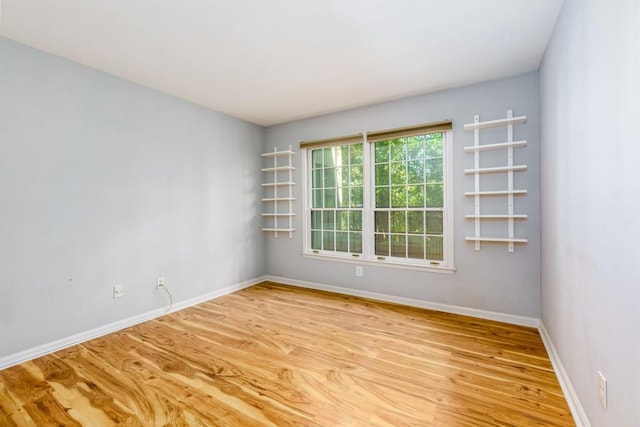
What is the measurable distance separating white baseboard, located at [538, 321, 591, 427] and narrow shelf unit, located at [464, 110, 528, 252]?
930 mm

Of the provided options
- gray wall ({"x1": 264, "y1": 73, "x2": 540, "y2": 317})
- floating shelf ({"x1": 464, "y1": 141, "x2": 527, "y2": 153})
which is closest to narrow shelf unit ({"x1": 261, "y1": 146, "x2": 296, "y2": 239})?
gray wall ({"x1": 264, "y1": 73, "x2": 540, "y2": 317})

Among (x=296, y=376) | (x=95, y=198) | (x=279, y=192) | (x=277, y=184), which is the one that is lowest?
(x=296, y=376)

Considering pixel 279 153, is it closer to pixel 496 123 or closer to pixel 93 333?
pixel 496 123

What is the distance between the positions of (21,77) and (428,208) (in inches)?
156

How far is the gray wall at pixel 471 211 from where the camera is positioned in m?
2.79

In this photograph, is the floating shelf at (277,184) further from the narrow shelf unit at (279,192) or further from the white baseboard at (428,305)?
the white baseboard at (428,305)

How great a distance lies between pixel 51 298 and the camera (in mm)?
2434

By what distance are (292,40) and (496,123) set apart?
2.13m

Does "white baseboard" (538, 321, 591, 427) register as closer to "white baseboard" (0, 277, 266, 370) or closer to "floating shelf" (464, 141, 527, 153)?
"floating shelf" (464, 141, 527, 153)

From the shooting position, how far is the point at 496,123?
288 centimetres

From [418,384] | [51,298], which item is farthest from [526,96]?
[51,298]

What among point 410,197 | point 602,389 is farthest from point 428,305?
point 602,389

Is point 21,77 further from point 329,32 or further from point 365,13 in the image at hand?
point 365,13

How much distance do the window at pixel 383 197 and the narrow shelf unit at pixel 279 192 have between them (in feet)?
0.88
